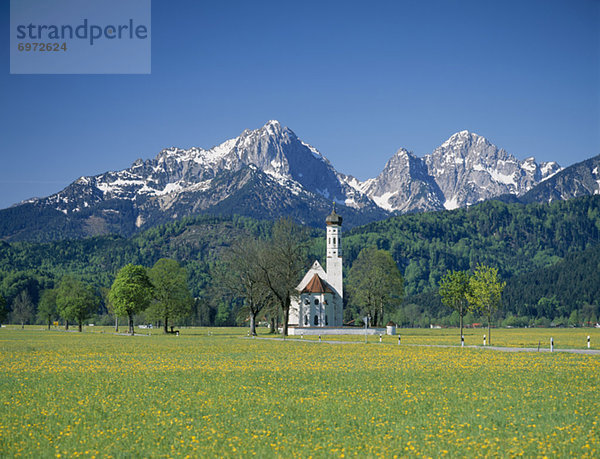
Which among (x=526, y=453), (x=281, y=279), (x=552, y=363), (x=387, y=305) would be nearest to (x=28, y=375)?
(x=526, y=453)

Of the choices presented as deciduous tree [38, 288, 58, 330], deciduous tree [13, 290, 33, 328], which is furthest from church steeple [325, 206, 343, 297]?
deciduous tree [13, 290, 33, 328]

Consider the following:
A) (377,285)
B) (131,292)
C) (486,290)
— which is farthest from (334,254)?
(486,290)

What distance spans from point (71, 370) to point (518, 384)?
71.4 feet

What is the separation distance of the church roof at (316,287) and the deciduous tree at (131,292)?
23.8 metres

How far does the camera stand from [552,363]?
36344mm

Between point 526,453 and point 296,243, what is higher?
point 296,243

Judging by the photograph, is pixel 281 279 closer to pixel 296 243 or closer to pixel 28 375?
pixel 296 243

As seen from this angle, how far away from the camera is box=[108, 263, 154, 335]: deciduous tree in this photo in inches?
3777

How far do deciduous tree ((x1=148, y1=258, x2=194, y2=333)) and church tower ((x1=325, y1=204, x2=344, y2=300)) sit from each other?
2331 cm

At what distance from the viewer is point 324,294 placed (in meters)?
105

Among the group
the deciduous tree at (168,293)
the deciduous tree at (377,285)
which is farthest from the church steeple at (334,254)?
the deciduous tree at (168,293)

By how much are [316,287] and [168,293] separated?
2272 cm

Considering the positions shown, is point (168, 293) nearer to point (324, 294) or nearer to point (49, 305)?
point (324, 294)

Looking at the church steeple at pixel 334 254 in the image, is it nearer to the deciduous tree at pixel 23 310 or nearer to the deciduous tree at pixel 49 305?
the deciduous tree at pixel 49 305
